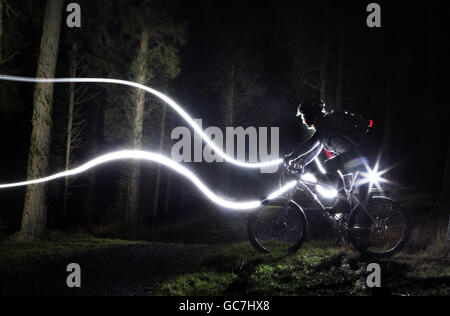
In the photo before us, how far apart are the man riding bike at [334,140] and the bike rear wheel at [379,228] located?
1.37ft

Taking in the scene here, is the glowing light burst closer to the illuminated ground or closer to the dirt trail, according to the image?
the illuminated ground

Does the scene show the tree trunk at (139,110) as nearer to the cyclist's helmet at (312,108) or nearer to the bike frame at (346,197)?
the bike frame at (346,197)

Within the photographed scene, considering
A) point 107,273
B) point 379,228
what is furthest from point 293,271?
point 107,273

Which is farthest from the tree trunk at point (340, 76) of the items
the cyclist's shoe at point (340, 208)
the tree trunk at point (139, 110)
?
the cyclist's shoe at point (340, 208)

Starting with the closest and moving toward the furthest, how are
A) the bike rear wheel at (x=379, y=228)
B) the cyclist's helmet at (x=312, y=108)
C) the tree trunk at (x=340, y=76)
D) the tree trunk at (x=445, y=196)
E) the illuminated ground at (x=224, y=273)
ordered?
the illuminated ground at (x=224, y=273) < the bike rear wheel at (x=379, y=228) < the cyclist's helmet at (x=312, y=108) < the tree trunk at (x=445, y=196) < the tree trunk at (x=340, y=76)

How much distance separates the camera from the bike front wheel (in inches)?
311

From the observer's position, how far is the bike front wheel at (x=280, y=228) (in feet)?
26.0

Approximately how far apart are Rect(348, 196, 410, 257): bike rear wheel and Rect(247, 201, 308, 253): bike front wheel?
0.96 metres

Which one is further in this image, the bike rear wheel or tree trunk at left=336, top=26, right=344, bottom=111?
tree trunk at left=336, top=26, right=344, bottom=111

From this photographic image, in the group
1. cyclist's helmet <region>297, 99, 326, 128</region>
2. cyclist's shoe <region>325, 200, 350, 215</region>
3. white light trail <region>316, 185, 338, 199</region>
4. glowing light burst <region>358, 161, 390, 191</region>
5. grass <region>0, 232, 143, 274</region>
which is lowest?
grass <region>0, 232, 143, 274</region>

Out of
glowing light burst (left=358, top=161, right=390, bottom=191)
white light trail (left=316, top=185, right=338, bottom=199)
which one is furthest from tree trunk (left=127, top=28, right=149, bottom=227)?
glowing light burst (left=358, top=161, right=390, bottom=191)

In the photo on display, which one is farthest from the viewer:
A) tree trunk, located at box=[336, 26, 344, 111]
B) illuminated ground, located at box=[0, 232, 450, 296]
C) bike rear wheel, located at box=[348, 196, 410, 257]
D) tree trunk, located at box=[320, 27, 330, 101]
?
tree trunk, located at box=[320, 27, 330, 101]

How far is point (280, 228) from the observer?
791 centimetres
